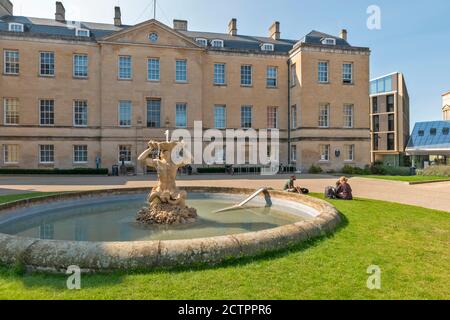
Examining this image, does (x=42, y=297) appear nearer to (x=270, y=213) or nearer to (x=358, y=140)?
(x=270, y=213)

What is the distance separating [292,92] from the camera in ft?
123

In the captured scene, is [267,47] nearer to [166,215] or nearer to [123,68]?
[123,68]

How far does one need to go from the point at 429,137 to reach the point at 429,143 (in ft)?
5.97

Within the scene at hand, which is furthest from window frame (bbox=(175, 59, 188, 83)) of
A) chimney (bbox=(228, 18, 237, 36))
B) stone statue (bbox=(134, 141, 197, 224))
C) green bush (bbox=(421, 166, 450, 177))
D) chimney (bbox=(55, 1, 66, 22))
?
stone statue (bbox=(134, 141, 197, 224))

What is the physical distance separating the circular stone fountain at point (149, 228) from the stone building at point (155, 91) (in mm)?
20544

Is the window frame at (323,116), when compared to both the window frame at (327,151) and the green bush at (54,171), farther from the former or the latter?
the green bush at (54,171)

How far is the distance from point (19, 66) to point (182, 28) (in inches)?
761

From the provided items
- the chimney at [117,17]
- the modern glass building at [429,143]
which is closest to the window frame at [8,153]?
the chimney at [117,17]

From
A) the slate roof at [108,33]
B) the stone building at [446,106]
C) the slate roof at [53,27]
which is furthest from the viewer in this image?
the stone building at [446,106]

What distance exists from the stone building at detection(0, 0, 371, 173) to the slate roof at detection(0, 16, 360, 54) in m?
0.18

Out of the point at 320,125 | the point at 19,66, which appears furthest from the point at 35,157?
the point at 320,125

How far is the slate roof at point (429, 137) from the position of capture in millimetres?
58906

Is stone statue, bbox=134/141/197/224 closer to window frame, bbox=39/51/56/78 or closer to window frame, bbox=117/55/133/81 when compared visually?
window frame, bbox=117/55/133/81

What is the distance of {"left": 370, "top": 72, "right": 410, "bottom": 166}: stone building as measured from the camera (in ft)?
211
